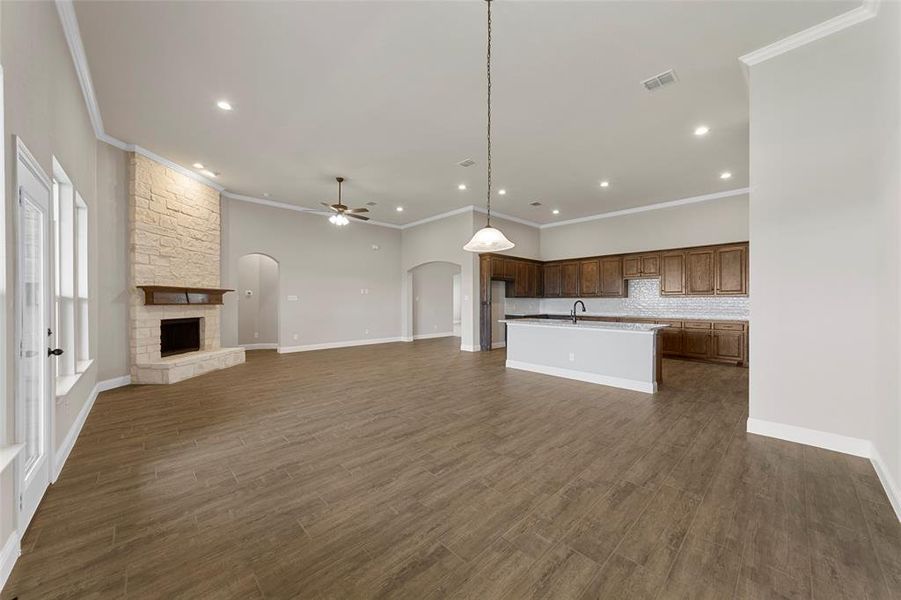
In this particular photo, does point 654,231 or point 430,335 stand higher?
point 654,231

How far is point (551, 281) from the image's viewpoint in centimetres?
969

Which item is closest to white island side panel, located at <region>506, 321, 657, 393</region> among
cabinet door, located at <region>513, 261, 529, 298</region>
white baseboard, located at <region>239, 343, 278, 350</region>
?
cabinet door, located at <region>513, 261, 529, 298</region>

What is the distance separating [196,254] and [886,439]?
876 centimetres

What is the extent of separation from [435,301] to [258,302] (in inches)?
208

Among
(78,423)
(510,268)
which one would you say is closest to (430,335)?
(510,268)

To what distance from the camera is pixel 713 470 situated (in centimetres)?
255

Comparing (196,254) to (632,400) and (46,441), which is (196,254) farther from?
(632,400)

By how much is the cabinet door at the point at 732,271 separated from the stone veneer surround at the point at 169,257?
9.72 m

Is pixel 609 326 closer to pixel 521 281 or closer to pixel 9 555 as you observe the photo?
pixel 521 281

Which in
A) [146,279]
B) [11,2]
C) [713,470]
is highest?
[11,2]

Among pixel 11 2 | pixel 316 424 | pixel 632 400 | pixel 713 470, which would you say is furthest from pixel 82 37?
pixel 632 400

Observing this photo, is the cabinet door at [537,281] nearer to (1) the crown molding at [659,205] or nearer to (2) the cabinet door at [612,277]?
(1) the crown molding at [659,205]

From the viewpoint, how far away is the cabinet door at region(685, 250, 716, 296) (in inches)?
274

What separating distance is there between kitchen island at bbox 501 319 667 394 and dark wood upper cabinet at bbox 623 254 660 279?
325cm
